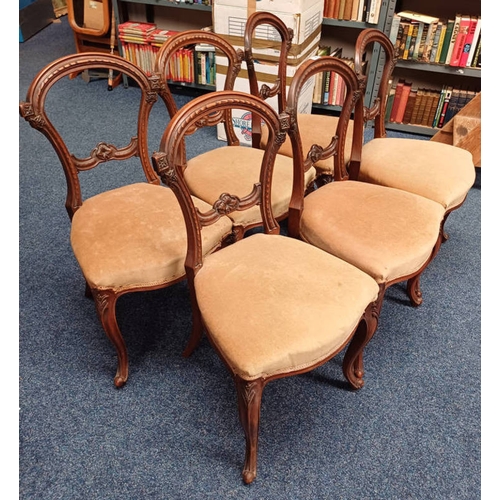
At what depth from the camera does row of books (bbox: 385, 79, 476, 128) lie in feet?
9.41

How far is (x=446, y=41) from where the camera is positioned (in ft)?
8.72

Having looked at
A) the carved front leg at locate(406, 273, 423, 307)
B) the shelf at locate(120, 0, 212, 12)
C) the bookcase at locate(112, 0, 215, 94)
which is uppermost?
the shelf at locate(120, 0, 212, 12)

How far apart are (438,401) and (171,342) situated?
0.95 meters

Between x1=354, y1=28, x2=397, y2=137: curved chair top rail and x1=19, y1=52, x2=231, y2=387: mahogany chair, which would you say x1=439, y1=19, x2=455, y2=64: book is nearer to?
x1=354, y1=28, x2=397, y2=137: curved chair top rail

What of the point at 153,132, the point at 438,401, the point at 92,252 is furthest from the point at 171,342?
the point at 153,132

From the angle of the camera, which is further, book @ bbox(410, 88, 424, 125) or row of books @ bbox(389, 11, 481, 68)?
book @ bbox(410, 88, 424, 125)

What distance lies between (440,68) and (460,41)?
6.9 inches

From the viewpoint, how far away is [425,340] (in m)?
1.71

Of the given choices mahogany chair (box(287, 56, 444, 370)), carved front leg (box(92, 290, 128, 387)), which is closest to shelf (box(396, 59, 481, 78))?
mahogany chair (box(287, 56, 444, 370))

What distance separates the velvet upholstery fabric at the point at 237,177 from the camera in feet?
5.37

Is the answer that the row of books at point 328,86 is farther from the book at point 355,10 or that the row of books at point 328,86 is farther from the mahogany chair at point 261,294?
the mahogany chair at point 261,294

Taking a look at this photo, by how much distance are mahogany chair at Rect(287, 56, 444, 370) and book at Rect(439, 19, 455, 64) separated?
1.45 meters

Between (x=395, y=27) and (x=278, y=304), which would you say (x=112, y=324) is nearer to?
(x=278, y=304)

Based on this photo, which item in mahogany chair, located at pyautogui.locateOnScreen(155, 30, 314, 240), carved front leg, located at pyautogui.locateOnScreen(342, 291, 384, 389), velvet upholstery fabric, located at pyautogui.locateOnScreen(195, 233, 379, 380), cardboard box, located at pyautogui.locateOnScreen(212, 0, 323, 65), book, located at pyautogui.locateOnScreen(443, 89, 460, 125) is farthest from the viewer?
book, located at pyautogui.locateOnScreen(443, 89, 460, 125)
